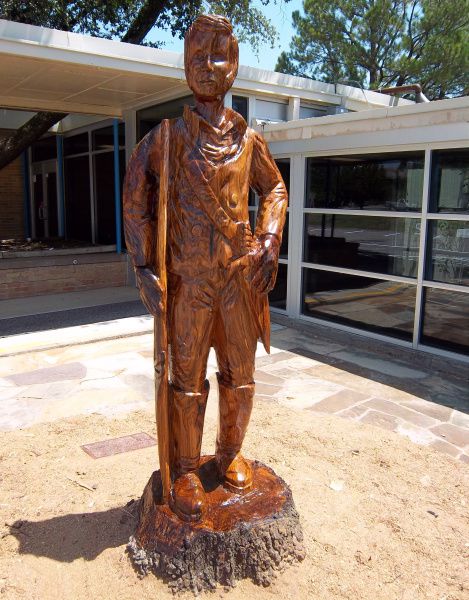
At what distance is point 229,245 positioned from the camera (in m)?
2.54

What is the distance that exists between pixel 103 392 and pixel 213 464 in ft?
7.97

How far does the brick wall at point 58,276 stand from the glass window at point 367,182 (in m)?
4.79

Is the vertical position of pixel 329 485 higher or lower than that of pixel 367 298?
lower

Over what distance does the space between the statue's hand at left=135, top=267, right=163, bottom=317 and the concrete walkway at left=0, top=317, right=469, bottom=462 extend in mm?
2462

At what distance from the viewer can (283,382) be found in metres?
5.52

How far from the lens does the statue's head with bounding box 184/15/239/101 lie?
2447 mm

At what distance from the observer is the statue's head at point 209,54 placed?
2.45 metres

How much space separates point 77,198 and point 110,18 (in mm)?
4827

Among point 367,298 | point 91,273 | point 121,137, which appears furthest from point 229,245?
point 121,137

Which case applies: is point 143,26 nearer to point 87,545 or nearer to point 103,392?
point 103,392

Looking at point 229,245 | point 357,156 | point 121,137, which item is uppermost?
point 121,137

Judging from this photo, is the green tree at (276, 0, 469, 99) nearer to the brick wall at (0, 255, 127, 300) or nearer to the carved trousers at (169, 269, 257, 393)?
the brick wall at (0, 255, 127, 300)

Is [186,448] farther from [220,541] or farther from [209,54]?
[209,54]

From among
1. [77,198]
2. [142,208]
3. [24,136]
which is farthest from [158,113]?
[142,208]
